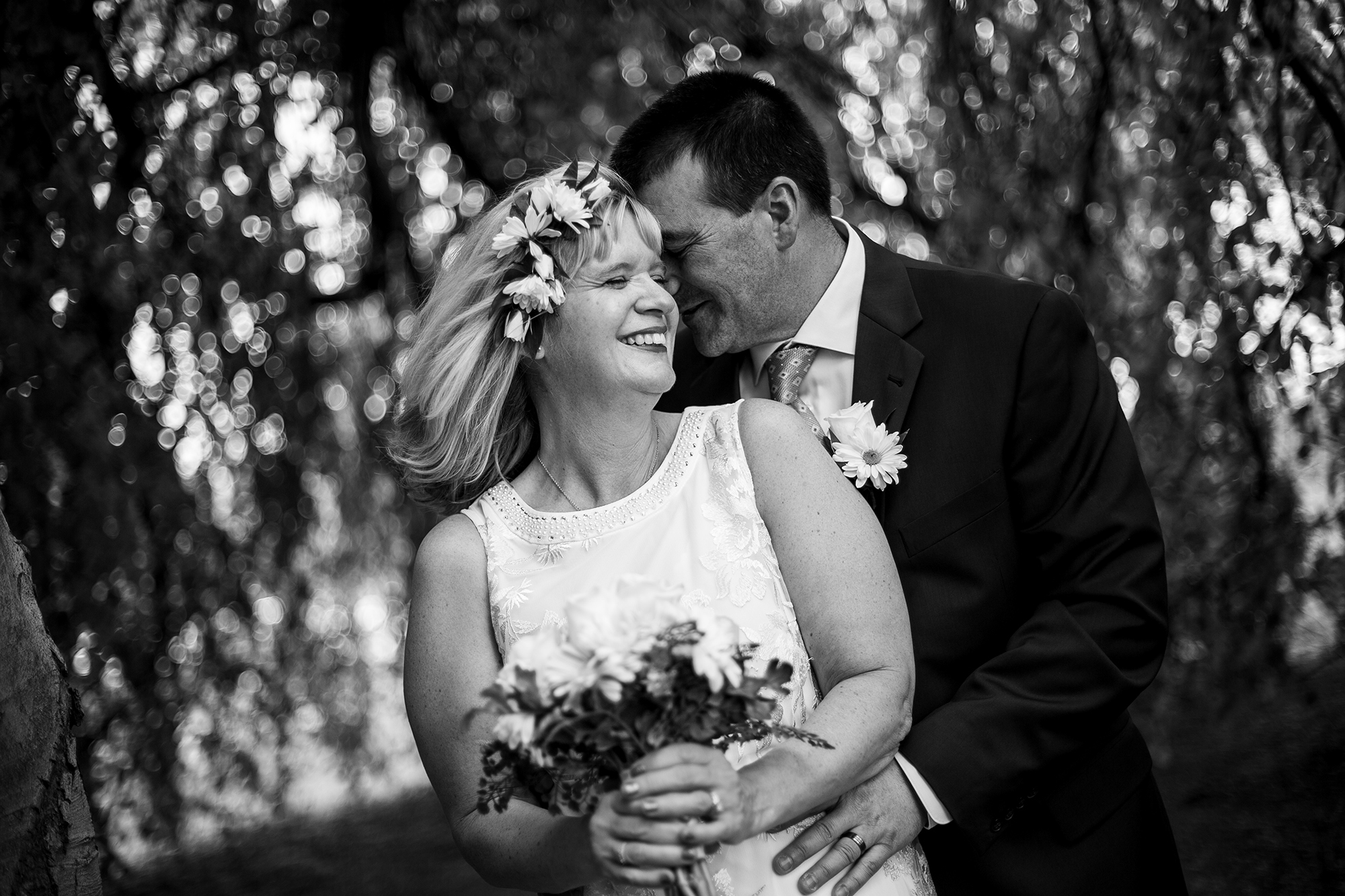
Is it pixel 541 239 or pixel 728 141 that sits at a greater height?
pixel 728 141

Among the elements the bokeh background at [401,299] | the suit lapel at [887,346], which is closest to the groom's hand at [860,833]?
the suit lapel at [887,346]

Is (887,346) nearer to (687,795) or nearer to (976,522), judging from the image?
(976,522)

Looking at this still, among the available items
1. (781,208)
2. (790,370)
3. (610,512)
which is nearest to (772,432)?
(610,512)

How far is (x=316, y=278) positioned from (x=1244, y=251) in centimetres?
350

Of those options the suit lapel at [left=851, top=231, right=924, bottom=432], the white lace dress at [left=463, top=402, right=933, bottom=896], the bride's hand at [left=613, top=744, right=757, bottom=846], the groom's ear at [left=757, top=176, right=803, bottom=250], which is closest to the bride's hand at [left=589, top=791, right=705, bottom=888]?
the bride's hand at [left=613, top=744, right=757, bottom=846]

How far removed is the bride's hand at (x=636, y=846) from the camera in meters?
1.74

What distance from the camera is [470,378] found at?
2598 mm

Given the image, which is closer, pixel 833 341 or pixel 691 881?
pixel 691 881

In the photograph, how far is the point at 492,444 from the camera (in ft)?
8.67

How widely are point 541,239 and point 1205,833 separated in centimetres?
330

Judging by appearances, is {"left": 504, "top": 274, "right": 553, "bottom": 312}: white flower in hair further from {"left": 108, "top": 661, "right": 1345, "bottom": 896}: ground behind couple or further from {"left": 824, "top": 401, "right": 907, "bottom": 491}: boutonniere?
{"left": 108, "top": 661, "right": 1345, "bottom": 896}: ground behind couple

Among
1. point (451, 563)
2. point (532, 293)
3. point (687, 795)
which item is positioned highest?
point (532, 293)

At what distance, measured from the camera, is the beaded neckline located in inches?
94.8

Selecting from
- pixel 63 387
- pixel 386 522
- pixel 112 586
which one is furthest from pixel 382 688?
pixel 63 387
